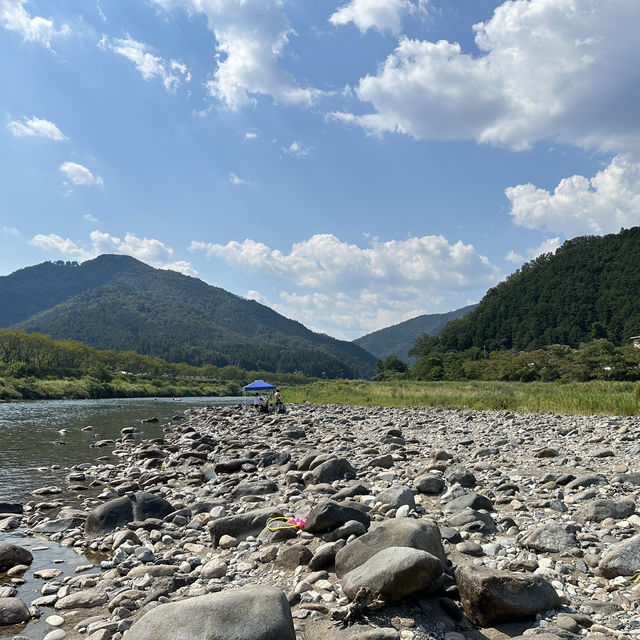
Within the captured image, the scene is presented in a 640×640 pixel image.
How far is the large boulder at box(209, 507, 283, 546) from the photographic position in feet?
25.3

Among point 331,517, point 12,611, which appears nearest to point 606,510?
point 331,517

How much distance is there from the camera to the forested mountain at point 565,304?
118125mm

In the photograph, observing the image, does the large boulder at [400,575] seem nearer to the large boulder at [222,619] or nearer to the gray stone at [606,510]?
the large boulder at [222,619]

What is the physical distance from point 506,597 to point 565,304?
143m

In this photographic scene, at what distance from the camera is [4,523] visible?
9.56 m

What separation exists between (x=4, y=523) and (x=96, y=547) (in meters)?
2.90

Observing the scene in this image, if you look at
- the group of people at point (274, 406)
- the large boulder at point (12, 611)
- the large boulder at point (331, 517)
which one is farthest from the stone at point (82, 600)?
the group of people at point (274, 406)

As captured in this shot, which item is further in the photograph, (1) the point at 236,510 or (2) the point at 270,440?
(2) the point at 270,440

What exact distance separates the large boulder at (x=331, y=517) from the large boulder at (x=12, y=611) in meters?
3.74

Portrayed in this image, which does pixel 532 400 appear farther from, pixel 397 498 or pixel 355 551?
pixel 355 551

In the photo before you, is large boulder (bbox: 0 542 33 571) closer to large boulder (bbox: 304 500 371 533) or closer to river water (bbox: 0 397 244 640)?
river water (bbox: 0 397 244 640)

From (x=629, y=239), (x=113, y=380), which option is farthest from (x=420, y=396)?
(x=629, y=239)

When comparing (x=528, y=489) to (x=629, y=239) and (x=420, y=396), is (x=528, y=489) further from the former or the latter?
(x=629, y=239)

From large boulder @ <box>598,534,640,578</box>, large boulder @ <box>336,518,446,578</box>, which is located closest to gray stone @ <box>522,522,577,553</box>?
large boulder @ <box>598,534,640,578</box>
